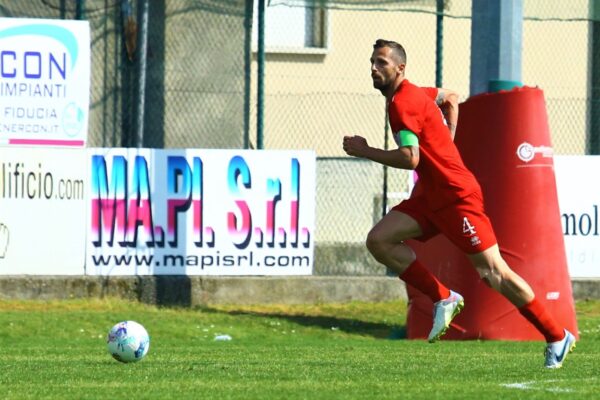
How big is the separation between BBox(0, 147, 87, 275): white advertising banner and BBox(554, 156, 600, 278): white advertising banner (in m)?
5.87

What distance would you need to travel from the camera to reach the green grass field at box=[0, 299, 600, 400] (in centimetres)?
839

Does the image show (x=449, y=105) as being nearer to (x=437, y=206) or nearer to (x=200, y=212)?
(x=437, y=206)

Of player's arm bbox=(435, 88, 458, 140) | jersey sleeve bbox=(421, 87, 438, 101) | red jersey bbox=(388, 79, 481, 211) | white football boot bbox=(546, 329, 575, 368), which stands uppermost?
jersey sleeve bbox=(421, 87, 438, 101)

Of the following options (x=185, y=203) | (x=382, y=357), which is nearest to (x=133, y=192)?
(x=185, y=203)

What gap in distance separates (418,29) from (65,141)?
8372 millimetres

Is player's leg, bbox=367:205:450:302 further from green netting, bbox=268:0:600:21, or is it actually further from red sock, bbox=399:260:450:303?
green netting, bbox=268:0:600:21

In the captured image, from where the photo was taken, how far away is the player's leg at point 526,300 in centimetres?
998

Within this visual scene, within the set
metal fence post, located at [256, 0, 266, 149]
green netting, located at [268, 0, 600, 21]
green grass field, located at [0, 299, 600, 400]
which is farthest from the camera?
green netting, located at [268, 0, 600, 21]

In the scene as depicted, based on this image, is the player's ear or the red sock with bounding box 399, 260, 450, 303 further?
the red sock with bounding box 399, 260, 450, 303

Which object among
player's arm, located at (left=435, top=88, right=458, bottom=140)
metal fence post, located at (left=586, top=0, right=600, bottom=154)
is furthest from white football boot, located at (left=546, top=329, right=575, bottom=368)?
metal fence post, located at (left=586, top=0, right=600, bottom=154)

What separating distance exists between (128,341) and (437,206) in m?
2.31

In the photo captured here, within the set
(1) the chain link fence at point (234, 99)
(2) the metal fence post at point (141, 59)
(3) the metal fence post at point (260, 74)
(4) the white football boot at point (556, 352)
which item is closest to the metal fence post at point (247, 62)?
(1) the chain link fence at point (234, 99)

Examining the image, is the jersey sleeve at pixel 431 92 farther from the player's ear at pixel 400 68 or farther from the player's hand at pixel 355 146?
the player's hand at pixel 355 146

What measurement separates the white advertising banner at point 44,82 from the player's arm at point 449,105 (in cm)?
729
